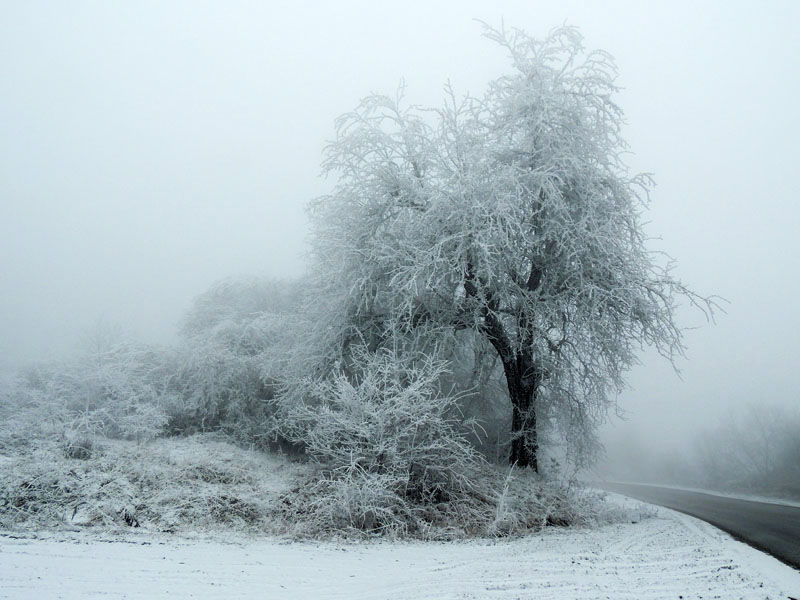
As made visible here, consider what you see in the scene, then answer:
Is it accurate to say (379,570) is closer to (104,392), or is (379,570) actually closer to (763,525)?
(763,525)

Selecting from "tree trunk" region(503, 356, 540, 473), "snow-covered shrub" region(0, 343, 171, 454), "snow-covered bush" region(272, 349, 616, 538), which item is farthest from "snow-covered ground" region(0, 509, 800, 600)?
"snow-covered shrub" region(0, 343, 171, 454)

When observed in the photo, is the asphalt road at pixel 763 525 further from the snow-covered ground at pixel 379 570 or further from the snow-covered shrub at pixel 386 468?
the snow-covered shrub at pixel 386 468

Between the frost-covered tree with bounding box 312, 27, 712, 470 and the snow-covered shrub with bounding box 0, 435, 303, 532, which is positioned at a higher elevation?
the frost-covered tree with bounding box 312, 27, 712, 470

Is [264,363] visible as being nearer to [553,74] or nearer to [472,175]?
[472,175]

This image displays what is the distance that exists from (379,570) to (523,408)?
695 cm

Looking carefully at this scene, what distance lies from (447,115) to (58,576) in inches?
431

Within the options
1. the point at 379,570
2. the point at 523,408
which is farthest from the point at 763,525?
the point at 379,570

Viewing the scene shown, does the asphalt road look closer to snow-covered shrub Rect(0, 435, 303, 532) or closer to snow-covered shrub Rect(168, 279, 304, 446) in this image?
snow-covered shrub Rect(0, 435, 303, 532)

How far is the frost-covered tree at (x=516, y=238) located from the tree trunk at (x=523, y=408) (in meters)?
0.03

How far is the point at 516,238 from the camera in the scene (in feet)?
38.4

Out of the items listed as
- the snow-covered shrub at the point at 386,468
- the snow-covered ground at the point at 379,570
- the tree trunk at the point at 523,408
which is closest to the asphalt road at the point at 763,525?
the snow-covered ground at the point at 379,570

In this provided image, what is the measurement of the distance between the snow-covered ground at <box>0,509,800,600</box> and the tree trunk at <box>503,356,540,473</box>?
14.8 feet

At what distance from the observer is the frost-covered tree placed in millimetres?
11219

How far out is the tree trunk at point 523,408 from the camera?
40.7ft
